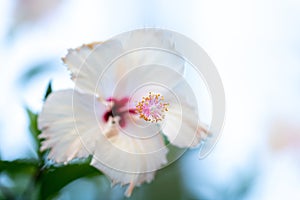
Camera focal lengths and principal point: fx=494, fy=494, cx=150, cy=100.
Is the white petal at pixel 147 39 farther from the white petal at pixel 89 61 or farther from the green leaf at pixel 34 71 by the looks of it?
the green leaf at pixel 34 71

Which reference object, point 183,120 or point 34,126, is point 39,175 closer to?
point 34,126

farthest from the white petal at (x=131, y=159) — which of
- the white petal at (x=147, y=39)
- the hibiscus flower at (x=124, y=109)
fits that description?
the white petal at (x=147, y=39)

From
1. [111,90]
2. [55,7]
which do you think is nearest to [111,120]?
[111,90]

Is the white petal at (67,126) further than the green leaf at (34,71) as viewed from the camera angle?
No

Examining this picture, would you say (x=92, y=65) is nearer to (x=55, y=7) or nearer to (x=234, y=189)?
(x=234, y=189)

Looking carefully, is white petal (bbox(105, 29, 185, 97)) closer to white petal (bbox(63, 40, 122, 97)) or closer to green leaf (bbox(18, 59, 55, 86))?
white petal (bbox(63, 40, 122, 97))
